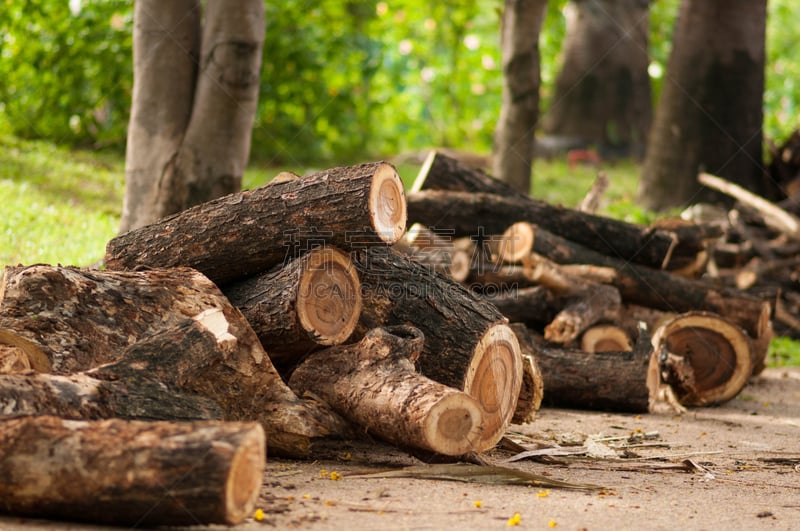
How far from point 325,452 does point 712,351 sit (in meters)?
3.34

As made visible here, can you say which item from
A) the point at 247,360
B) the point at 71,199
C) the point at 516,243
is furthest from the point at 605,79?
the point at 247,360

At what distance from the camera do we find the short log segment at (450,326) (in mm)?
4574

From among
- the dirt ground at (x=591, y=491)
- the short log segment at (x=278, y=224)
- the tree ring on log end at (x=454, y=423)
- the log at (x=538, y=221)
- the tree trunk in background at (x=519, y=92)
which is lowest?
the dirt ground at (x=591, y=491)

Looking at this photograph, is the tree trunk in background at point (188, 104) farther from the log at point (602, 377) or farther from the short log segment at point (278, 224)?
Result: the log at point (602, 377)

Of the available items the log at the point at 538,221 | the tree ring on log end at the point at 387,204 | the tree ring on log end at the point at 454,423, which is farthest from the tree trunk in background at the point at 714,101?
the tree ring on log end at the point at 454,423

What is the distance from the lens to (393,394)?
4129 mm

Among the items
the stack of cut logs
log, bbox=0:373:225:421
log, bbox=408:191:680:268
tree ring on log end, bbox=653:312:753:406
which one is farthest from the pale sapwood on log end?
log, bbox=0:373:225:421

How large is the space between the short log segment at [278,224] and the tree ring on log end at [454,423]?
92 centimetres

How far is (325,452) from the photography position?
4348mm

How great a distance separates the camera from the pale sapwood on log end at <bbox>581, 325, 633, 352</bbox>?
21.7 feet

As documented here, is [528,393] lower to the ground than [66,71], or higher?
lower

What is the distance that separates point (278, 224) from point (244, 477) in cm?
179

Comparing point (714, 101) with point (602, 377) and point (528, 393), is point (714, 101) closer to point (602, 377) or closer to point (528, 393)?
point (602, 377)

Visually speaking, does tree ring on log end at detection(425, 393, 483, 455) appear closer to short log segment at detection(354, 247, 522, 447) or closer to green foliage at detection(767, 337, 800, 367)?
short log segment at detection(354, 247, 522, 447)
